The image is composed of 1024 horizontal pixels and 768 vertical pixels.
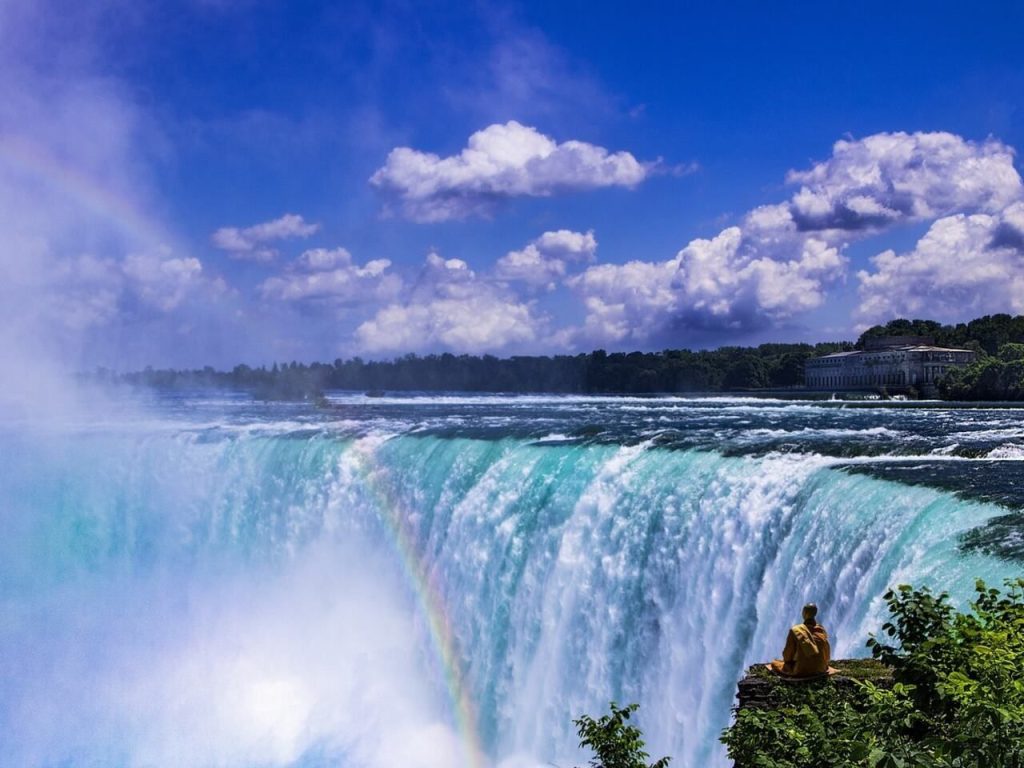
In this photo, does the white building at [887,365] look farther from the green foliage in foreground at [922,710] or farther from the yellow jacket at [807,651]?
the green foliage in foreground at [922,710]

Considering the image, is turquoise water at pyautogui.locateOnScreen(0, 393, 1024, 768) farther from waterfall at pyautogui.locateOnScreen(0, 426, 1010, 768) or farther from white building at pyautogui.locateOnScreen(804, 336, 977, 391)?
white building at pyautogui.locateOnScreen(804, 336, 977, 391)

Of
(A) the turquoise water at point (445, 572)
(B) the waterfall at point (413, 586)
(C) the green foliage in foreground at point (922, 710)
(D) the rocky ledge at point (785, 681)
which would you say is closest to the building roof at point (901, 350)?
(A) the turquoise water at point (445, 572)

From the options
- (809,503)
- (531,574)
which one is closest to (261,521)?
(531,574)

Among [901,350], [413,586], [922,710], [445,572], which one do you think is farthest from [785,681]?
[901,350]

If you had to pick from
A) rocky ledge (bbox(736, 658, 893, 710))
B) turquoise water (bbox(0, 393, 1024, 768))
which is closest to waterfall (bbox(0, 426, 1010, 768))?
turquoise water (bbox(0, 393, 1024, 768))

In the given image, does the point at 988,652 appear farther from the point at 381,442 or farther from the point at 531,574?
the point at 381,442

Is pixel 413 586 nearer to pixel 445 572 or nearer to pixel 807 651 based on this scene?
pixel 445 572
